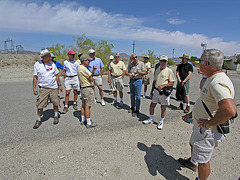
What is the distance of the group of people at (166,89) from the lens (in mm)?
1560

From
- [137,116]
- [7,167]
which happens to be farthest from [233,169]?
[7,167]

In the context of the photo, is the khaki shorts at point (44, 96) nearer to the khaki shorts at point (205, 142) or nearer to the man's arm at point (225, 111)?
the khaki shorts at point (205, 142)

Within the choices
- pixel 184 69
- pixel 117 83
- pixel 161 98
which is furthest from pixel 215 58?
pixel 117 83

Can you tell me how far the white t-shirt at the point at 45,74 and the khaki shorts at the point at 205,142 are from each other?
11.9ft

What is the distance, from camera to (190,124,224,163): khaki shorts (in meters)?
1.80

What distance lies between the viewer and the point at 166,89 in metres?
Answer: 3.51

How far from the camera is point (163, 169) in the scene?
2475 millimetres

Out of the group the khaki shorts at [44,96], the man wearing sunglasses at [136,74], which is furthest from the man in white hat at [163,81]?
the khaki shorts at [44,96]

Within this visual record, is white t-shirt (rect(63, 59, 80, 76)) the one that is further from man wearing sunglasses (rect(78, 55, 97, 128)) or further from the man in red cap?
man wearing sunglasses (rect(78, 55, 97, 128))

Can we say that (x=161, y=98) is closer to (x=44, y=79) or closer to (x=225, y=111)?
(x=225, y=111)

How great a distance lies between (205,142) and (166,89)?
181 centimetres

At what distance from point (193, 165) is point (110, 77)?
414 centimetres

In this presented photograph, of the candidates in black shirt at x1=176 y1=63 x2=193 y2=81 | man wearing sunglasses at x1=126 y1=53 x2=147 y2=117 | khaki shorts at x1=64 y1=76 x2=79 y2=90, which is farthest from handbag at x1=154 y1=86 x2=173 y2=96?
khaki shorts at x1=64 y1=76 x2=79 y2=90

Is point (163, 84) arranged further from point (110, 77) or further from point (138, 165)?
point (110, 77)
